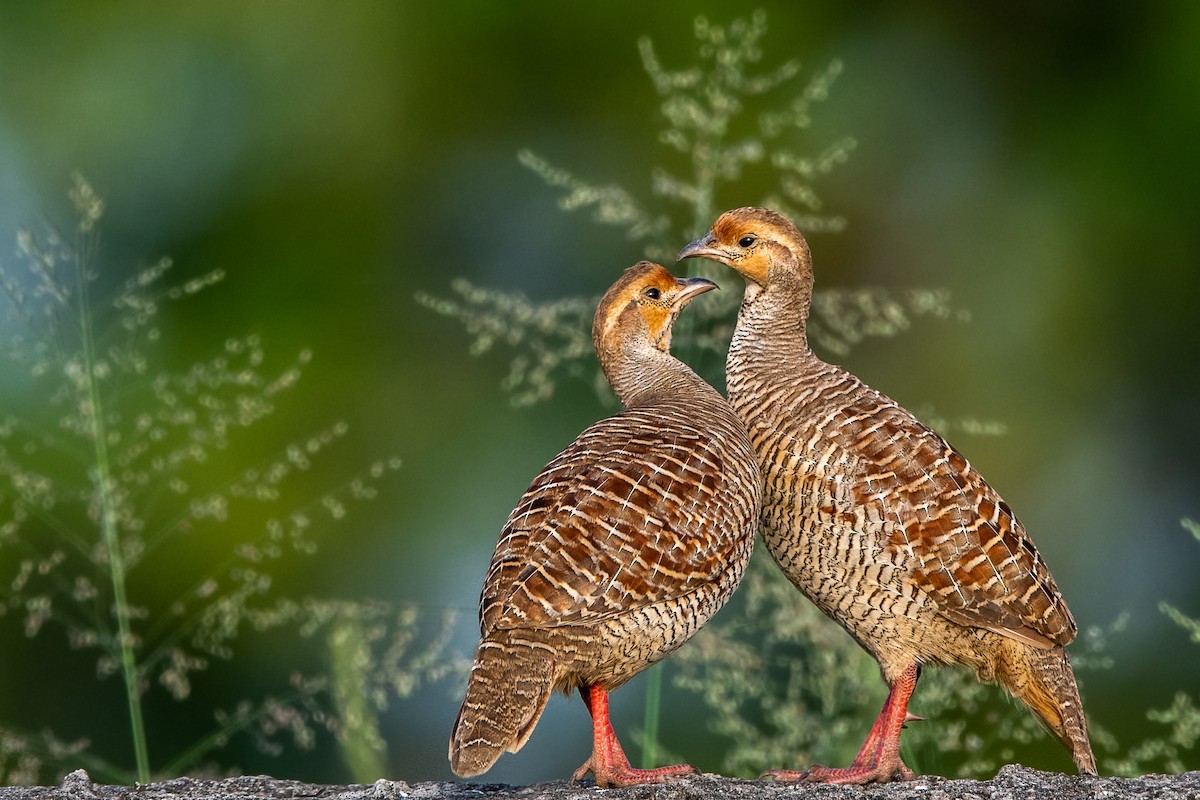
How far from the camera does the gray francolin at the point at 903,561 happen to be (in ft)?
20.5

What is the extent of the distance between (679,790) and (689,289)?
246 cm

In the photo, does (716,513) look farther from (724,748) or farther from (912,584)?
(724,748)

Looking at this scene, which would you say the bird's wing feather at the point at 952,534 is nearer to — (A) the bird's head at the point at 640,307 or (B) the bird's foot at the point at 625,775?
(A) the bird's head at the point at 640,307

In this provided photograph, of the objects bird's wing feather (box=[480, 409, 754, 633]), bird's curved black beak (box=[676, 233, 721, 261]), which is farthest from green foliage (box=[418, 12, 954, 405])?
bird's wing feather (box=[480, 409, 754, 633])

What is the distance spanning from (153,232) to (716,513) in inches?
295

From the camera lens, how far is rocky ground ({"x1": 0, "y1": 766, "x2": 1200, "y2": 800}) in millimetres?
5266

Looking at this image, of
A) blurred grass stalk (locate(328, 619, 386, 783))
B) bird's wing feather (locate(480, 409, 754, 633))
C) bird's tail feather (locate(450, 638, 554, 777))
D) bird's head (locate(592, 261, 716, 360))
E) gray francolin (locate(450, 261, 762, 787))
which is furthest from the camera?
bird's head (locate(592, 261, 716, 360))

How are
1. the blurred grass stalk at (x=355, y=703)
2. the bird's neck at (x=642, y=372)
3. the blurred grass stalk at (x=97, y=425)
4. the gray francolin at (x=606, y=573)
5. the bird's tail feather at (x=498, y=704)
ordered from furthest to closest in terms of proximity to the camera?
the bird's neck at (x=642, y=372)
the blurred grass stalk at (x=97, y=425)
the blurred grass stalk at (x=355, y=703)
the gray francolin at (x=606, y=573)
the bird's tail feather at (x=498, y=704)

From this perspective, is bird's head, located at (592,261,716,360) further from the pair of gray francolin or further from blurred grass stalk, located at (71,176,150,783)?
blurred grass stalk, located at (71,176,150,783)

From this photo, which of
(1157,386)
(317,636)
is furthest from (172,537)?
(1157,386)

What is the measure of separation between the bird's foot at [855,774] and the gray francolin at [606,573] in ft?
1.33

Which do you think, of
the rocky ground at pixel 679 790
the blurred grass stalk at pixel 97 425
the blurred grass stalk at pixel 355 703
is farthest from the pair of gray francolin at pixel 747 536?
the blurred grass stalk at pixel 97 425

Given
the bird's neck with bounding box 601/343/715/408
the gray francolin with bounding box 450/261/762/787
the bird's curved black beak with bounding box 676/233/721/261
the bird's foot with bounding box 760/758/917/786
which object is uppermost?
the bird's curved black beak with bounding box 676/233/721/261

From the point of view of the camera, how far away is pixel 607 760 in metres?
5.64
